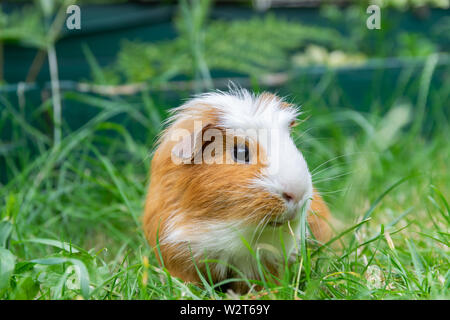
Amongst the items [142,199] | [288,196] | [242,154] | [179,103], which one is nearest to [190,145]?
[242,154]

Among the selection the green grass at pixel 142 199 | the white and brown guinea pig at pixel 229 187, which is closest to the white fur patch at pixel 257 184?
the white and brown guinea pig at pixel 229 187

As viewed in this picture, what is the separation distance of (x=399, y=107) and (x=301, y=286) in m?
2.41

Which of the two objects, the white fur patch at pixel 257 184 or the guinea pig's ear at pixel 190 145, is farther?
the guinea pig's ear at pixel 190 145

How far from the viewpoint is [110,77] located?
138 inches

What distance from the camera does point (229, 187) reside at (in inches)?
60.4

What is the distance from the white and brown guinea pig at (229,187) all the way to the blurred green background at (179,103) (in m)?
0.14

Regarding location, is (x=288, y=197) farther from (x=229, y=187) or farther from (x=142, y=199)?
(x=142, y=199)

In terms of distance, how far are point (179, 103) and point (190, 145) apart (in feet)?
5.58

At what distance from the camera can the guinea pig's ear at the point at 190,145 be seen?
160 cm

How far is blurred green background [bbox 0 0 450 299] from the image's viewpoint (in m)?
1.69

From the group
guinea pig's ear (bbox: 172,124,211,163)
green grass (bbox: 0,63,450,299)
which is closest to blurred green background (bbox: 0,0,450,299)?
green grass (bbox: 0,63,450,299)

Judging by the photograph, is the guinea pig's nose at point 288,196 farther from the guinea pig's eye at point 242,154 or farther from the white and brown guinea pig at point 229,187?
the guinea pig's eye at point 242,154
